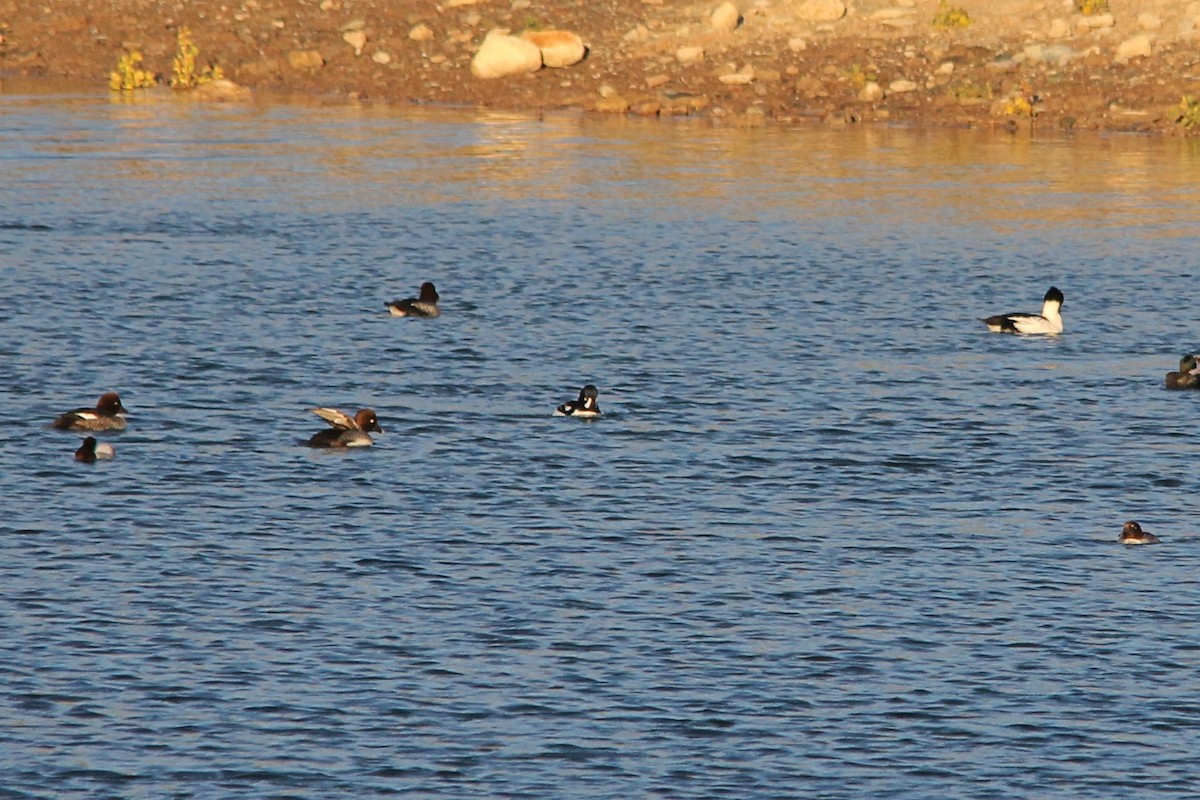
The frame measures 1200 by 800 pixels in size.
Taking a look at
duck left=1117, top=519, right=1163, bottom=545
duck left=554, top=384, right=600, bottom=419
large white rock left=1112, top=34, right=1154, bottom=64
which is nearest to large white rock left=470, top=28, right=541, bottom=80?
large white rock left=1112, top=34, right=1154, bottom=64

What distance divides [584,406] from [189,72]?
147ft

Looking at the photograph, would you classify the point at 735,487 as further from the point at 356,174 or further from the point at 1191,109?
the point at 1191,109

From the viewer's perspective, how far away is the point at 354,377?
28.9 metres

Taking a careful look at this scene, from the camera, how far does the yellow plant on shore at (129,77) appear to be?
6775 centimetres

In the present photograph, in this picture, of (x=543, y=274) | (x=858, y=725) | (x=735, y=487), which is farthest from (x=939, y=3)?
(x=858, y=725)

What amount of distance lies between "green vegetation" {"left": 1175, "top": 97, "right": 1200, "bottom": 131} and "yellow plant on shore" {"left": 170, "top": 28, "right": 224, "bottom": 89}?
2847cm

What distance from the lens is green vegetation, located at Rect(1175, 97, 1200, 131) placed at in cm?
5622

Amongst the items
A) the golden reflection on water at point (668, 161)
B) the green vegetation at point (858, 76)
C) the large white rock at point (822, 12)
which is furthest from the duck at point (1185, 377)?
the large white rock at point (822, 12)

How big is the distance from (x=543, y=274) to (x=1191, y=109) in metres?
25.2

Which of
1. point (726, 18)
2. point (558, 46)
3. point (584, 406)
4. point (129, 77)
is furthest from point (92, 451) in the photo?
point (129, 77)

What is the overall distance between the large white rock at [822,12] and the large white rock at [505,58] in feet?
25.5

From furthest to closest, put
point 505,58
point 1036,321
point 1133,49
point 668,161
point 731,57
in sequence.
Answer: point 505,58
point 731,57
point 1133,49
point 668,161
point 1036,321

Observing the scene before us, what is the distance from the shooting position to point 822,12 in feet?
209

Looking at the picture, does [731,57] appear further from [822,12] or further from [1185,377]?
[1185,377]
